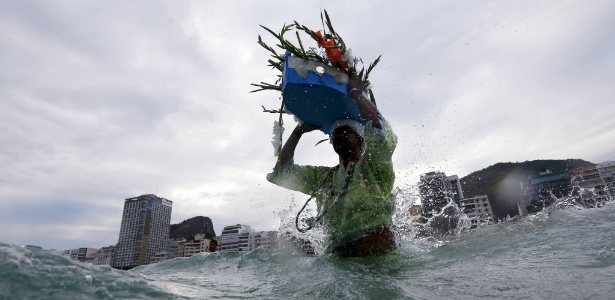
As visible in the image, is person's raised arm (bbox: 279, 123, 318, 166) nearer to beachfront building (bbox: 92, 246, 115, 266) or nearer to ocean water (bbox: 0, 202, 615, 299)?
ocean water (bbox: 0, 202, 615, 299)

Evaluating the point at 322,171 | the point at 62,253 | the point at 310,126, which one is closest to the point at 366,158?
the point at 322,171

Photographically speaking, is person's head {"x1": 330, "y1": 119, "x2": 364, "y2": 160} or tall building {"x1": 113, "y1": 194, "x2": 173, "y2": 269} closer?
person's head {"x1": 330, "y1": 119, "x2": 364, "y2": 160}

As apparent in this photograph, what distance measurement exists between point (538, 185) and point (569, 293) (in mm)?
111242

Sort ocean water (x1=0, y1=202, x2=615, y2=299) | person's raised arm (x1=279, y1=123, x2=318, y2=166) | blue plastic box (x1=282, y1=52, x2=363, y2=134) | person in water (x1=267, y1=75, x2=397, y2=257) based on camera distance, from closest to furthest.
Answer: ocean water (x1=0, y1=202, x2=615, y2=299), person in water (x1=267, y1=75, x2=397, y2=257), blue plastic box (x1=282, y1=52, x2=363, y2=134), person's raised arm (x1=279, y1=123, x2=318, y2=166)

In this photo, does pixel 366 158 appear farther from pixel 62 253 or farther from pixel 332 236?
pixel 62 253

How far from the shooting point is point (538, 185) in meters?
94.1

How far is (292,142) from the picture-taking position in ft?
15.1

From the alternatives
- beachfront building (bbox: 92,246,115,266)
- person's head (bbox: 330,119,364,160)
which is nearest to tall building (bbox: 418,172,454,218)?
person's head (bbox: 330,119,364,160)

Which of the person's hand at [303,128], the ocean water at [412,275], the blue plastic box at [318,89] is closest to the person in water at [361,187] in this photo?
the blue plastic box at [318,89]

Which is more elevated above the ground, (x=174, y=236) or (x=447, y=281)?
(x=174, y=236)

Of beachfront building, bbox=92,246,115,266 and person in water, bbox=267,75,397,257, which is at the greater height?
beachfront building, bbox=92,246,115,266

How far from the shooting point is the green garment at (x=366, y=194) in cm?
378

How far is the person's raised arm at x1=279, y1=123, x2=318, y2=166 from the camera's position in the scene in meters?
4.58

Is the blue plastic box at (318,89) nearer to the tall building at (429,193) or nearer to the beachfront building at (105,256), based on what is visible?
the tall building at (429,193)
